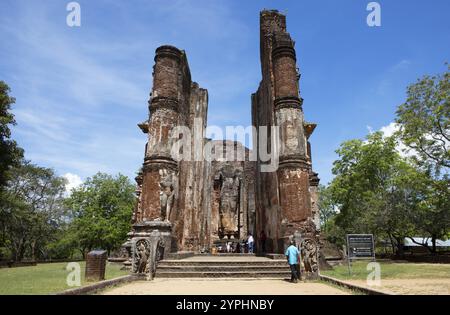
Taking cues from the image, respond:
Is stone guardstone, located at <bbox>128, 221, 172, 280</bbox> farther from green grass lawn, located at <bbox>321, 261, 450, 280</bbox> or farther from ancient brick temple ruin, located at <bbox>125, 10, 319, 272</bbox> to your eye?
green grass lawn, located at <bbox>321, 261, 450, 280</bbox>

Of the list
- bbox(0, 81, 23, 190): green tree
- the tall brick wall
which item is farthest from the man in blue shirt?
bbox(0, 81, 23, 190): green tree

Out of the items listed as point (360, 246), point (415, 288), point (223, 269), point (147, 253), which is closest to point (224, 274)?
point (223, 269)

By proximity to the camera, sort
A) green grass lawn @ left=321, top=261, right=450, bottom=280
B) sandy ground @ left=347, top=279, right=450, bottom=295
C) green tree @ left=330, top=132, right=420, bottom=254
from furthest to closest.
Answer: green tree @ left=330, top=132, right=420, bottom=254, green grass lawn @ left=321, top=261, right=450, bottom=280, sandy ground @ left=347, top=279, right=450, bottom=295

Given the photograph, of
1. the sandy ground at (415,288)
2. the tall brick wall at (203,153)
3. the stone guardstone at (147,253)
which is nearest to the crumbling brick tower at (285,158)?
the tall brick wall at (203,153)

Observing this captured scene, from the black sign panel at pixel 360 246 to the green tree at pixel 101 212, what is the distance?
2417 centimetres

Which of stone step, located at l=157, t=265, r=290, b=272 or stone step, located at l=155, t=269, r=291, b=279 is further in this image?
stone step, located at l=157, t=265, r=290, b=272

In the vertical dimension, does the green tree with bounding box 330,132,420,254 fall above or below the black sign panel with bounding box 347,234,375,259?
above

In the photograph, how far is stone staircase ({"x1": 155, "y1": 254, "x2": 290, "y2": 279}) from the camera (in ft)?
28.2

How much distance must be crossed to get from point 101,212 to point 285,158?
2515 cm

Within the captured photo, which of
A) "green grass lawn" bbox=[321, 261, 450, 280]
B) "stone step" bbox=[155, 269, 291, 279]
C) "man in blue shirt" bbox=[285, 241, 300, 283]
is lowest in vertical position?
"green grass lawn" bbox=[321, 261, 450, 280]

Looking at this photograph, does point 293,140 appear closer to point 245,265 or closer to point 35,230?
point 245,265

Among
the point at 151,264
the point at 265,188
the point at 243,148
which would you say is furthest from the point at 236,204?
the point at 151,264

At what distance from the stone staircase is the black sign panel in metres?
1.92

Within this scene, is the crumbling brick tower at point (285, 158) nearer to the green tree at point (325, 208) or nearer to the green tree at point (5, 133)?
the green tree at point (5, 133)
